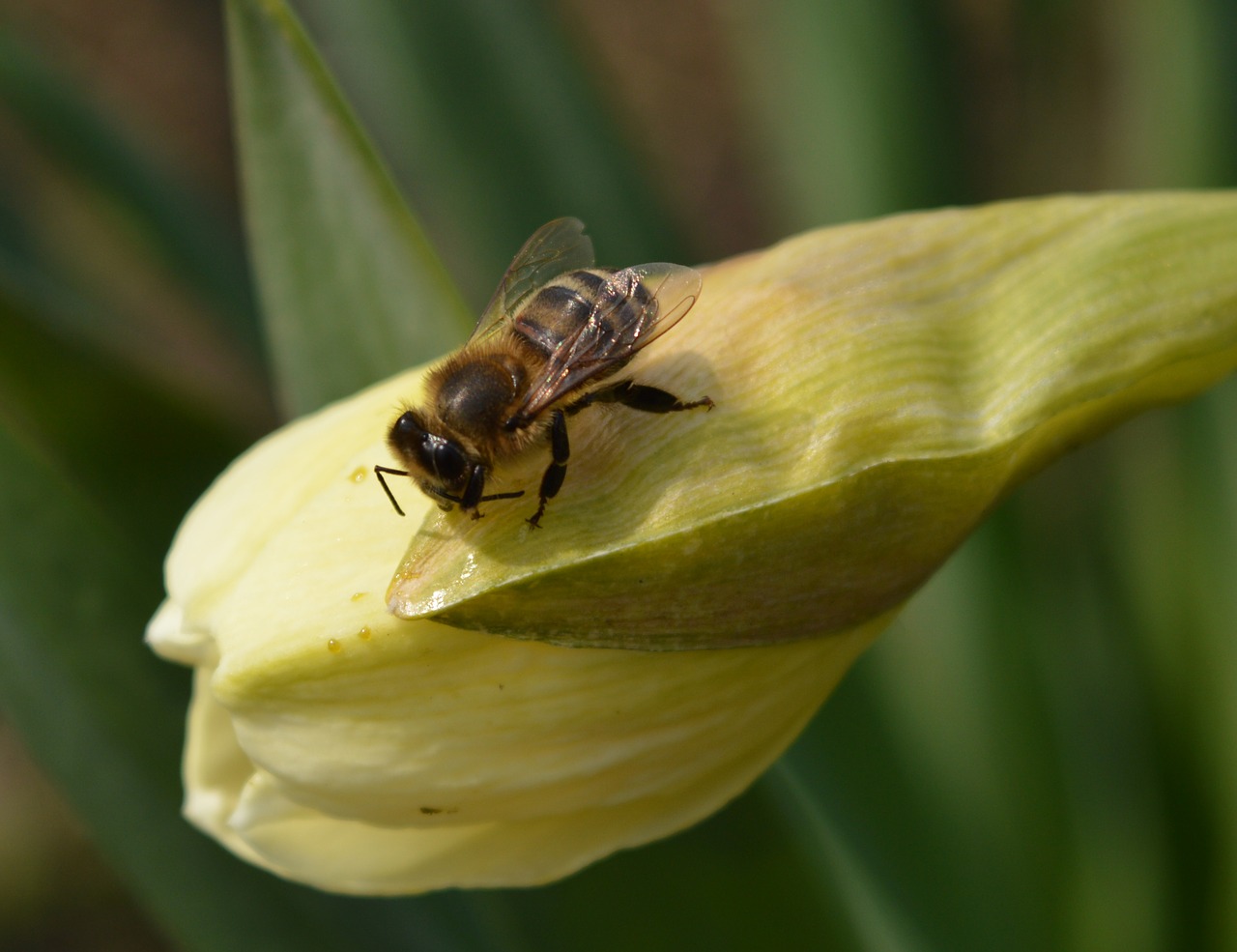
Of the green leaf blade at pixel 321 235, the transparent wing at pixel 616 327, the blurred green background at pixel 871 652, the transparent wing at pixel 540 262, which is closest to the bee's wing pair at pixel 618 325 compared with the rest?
the transparent wing at pixel 616 327

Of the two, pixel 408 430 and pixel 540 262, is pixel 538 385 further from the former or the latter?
pixel 540 262

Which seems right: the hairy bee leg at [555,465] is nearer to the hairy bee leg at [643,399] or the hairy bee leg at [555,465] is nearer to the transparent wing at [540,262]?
the hairy bee leg at [643,399]

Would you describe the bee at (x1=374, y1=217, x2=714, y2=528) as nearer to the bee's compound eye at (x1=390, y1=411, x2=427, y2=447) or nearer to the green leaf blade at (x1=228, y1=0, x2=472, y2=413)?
the bee's compound eye at (x1=390, y1=411, x2=427, y2=447)

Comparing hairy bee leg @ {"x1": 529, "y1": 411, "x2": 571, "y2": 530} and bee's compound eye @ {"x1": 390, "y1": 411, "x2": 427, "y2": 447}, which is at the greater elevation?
bee's compound eye @ {"x1": 390, "y1": 411, "x2": 427, "y2": 447}

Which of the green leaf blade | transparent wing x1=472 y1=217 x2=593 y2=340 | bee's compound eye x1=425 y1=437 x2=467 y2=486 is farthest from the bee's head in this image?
the green leaf blade

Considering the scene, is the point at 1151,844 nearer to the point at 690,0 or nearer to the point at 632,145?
the point at 632,145

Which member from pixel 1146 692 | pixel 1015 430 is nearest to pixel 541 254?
pixel 1015 430
